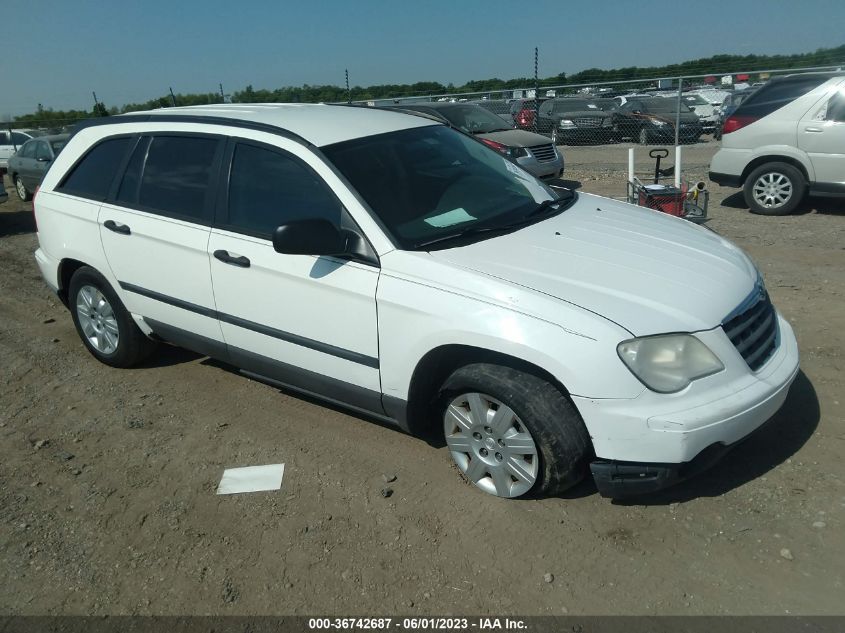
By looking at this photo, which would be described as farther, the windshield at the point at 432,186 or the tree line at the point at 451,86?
the tree line at the point at 451,86

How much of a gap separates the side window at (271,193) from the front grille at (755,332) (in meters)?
2.00

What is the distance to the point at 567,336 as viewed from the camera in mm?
2969

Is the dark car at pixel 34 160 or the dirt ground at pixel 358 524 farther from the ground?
the dark car at pixel 34 160

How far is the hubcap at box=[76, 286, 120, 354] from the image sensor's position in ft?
16.8

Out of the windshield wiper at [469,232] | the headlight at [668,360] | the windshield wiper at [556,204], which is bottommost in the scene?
the headlight at [668,360]

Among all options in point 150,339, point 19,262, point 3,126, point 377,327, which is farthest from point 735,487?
point 3,126

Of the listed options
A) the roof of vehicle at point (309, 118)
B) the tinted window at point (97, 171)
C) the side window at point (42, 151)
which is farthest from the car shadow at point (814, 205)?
the side window at point (42, 151)

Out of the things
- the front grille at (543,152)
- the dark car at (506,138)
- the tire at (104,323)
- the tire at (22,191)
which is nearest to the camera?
the tire at (104,323)

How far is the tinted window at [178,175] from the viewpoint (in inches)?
168

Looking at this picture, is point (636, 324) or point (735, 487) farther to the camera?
point (735, 487)

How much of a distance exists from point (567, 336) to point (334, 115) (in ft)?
7.51

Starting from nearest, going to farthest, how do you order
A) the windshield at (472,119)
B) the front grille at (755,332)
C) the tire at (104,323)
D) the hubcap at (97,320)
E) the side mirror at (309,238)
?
the front grille at (755,332) < the side mirror at (309,238) < the tire at (104,323) < the hubcap at (97,320) < the windshield at (472,119)

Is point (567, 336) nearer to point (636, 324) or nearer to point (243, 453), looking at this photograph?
point (636, 324)

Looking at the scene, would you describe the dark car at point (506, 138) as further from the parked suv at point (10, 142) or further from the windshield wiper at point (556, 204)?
the parked suv at point (10, 142)
